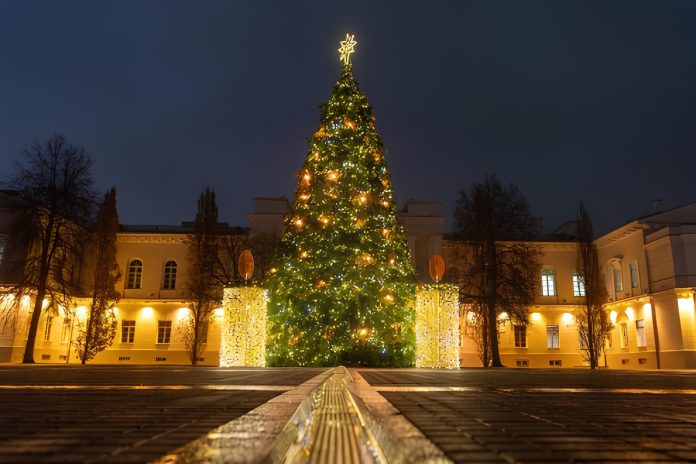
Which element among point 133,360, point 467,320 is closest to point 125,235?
point 133,360

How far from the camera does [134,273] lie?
1665 inches

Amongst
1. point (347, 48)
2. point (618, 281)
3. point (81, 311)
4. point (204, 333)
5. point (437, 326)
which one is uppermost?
point (347, 48)

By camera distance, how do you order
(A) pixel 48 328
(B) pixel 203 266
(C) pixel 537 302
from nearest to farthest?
(A) pixel 48 328 < (B) pixel 203 266 < (C) pixel 537 302

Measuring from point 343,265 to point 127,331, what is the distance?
97.6 feet

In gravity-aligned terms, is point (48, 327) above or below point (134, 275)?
below

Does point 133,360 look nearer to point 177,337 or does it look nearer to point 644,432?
point 177,337

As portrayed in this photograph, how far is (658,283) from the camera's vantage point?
3406 cm

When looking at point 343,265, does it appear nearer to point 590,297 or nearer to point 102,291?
point 102,291

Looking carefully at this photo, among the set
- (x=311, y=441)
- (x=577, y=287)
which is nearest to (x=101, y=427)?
(x=311, y=441)

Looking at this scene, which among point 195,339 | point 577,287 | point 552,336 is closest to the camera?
point 195,339

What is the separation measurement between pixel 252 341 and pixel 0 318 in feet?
71.4

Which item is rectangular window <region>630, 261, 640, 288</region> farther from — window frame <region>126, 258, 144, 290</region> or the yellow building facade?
window frame <region>126, 258, 144, 290</region>

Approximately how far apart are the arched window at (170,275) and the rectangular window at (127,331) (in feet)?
12.1

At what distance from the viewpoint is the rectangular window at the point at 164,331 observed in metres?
40.8
